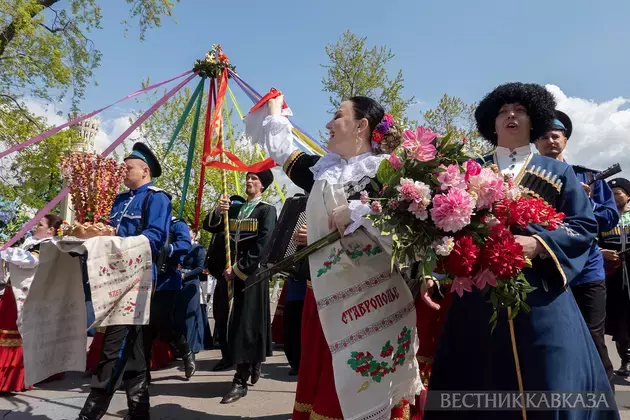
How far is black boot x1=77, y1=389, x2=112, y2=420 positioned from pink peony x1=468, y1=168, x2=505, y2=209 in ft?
9.62

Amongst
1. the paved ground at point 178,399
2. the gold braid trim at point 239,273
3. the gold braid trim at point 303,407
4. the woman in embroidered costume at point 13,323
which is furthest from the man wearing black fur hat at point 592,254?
the woman in embroidered costume at point 13,323

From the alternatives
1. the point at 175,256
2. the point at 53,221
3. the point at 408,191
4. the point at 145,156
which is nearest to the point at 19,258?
the point at 53,221

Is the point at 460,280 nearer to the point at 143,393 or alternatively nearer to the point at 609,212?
the point at 609,212

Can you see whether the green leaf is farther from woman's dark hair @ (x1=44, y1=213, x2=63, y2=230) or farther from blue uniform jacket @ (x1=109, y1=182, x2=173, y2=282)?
woman's dark hair @ (x1=44, y1=213, x2=63, y2=230)

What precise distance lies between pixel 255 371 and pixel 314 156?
9.06 ft

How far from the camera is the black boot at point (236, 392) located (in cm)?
463

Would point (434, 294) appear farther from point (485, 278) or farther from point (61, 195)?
point (61, 195)

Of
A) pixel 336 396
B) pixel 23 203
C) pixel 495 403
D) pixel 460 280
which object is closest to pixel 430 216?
pixel 460 280

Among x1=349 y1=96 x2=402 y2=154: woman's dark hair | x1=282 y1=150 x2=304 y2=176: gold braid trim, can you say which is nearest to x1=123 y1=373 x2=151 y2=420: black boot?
x1=282 y1=150 x2=304 y2=176: gold braid trim

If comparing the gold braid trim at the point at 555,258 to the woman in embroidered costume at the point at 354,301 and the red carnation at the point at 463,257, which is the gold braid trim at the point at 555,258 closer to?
the red carnation at the point at 463,257

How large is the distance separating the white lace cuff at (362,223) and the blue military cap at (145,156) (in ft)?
8.14

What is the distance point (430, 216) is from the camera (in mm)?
2021

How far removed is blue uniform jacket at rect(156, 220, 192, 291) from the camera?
5492 millimetres

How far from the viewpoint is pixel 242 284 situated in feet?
16.3
